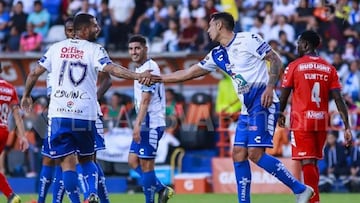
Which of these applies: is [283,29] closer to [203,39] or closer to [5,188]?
[203,39]

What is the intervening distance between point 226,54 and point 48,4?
1429 centimetres

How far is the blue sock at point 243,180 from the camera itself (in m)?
14.1

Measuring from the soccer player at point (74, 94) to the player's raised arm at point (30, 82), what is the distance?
267 millimetres

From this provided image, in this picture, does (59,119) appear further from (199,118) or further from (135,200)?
(199,118)

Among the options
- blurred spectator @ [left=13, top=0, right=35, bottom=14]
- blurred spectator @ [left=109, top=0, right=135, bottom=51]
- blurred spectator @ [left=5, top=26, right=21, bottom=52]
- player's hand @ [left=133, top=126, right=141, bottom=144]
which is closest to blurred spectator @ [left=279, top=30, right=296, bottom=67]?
blurred spectator @ [left=109, top=0, right=135, bottom=51]

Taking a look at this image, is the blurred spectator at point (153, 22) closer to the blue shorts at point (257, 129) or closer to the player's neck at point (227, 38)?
the player's neck at point (227, 38)

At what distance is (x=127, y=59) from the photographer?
2575cm

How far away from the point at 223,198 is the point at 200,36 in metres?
6.60

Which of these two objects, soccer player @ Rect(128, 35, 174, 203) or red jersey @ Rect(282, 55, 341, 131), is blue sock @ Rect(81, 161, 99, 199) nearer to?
soccer player @ Rect(128, 35, 174, 203)

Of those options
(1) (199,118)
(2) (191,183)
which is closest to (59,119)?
(2) (191,183)

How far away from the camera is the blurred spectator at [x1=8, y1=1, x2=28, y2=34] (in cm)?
2742

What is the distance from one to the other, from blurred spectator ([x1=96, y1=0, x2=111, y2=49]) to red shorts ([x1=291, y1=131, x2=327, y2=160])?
1176cm

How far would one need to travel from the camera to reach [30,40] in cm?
2681

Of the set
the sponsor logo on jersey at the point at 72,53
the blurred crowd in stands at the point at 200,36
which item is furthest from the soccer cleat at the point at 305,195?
the blurred crowd in stands at the point at 200,36
